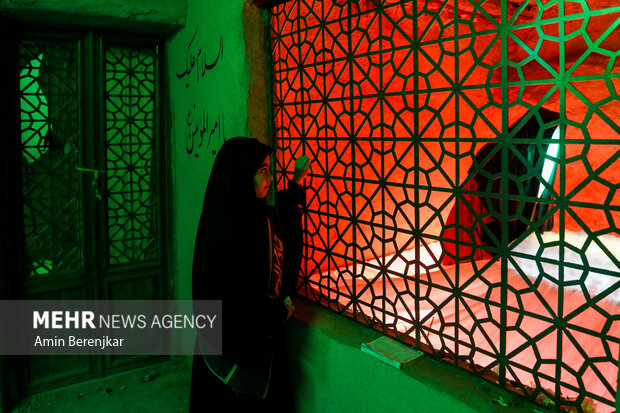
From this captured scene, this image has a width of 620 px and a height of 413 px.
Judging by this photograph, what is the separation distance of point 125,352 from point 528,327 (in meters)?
2.92

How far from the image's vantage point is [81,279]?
354cm

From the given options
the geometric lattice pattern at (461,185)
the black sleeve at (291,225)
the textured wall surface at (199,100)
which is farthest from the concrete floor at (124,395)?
the black sleeve at (291,225)

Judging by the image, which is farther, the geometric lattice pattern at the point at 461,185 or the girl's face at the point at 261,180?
the girl's face at the point at 261,180

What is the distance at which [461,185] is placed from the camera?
67.7 inches

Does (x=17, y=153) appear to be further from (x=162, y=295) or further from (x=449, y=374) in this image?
(x=449, y=374)

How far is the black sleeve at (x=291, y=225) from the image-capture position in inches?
96.5

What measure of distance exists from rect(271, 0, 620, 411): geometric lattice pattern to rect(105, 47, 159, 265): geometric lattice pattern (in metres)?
1.26

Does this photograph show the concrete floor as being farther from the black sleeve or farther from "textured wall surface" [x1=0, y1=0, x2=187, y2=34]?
"textured wall surface" [x1=0, y1=0, x2=187, y2=34]

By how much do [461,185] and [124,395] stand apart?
2975mm

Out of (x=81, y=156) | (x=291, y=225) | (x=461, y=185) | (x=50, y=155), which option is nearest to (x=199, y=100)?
(x=81, y=156)

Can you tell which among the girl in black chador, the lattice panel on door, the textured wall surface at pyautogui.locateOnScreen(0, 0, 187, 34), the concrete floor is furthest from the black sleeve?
the lattice panel on door

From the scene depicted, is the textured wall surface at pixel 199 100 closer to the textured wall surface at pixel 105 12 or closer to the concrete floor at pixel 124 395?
the textured wall surface at pixel 105 12

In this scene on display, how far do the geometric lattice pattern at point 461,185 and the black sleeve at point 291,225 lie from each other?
104mm

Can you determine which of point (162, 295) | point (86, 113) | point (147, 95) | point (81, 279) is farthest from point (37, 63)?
point (162, 295)
